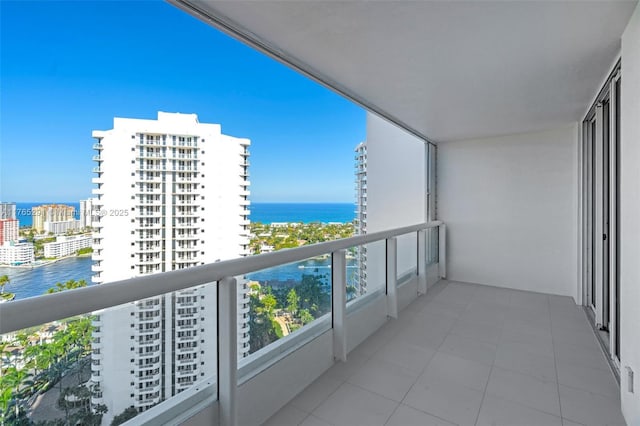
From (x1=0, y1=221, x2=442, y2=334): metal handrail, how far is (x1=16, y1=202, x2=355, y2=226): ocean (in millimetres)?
1539

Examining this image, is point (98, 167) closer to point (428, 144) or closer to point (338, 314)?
point (338, 314)

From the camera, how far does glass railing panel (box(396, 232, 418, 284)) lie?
400 centimetres

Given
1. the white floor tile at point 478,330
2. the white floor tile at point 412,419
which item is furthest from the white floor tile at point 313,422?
the white floor tile at point 478,330

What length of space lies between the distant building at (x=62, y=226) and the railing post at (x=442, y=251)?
518 cm

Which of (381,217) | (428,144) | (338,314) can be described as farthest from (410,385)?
(381,217)

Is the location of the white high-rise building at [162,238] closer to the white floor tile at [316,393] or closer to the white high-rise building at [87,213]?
the white high-rise building at [87,213]

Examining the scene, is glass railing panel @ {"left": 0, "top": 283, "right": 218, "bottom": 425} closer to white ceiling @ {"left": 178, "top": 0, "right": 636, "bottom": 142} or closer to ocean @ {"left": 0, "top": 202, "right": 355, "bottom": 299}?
ocean @ {"left": 0, "top": 202, "right": 355, "bottom": 299}

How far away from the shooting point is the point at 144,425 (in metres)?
1.32

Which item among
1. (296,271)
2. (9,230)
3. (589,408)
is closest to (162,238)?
(9,230)

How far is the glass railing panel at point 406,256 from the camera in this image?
13.1 ft

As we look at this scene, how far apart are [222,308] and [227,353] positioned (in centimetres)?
24

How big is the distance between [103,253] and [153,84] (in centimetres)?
684

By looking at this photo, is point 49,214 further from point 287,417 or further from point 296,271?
point 287,417

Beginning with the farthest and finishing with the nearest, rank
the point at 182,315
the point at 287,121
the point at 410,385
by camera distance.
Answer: the point at 287,121 < the point at 410,385 < the point at 182,315
